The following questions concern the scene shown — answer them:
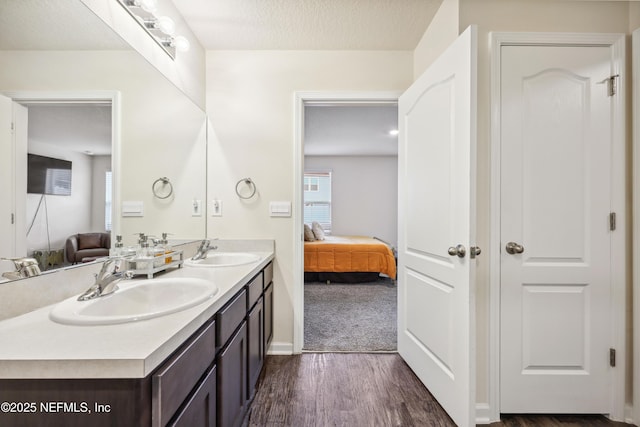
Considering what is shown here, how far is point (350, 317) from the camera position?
2.87 m

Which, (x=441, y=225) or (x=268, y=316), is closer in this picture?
(x=441, y=225)

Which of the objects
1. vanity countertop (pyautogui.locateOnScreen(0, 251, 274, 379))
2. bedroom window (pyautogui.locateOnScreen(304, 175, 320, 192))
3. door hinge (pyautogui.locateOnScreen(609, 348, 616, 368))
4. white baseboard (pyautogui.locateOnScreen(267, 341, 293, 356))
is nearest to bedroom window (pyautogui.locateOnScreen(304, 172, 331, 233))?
bedroom window (pyautogui.locateOnScreen(304, 175, 320, 192))

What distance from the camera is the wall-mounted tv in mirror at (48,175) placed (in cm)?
90

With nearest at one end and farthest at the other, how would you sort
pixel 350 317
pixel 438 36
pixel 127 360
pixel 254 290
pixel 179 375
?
pixel 127 360, pixel 179 375, pixel 254 290, pixel 438 36, pixel 350 317

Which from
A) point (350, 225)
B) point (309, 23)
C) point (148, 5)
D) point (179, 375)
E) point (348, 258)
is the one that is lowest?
point (348, 258)

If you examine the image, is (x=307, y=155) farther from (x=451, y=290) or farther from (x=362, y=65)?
(x=451, y=290)

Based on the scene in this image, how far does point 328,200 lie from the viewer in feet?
20.5

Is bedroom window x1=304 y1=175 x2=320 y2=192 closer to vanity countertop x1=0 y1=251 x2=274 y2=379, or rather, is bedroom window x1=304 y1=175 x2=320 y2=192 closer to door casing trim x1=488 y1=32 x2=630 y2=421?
door casing trim x1=488 y1=32 x2=630 y2=421

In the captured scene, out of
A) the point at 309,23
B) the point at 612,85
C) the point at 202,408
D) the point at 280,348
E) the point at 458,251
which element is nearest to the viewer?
the point at 202,408

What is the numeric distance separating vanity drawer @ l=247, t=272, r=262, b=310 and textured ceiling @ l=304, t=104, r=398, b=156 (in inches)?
81.3

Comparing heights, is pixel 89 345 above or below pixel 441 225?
below

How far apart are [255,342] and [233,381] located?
41cm

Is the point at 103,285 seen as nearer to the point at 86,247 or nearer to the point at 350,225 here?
the point at 86,247

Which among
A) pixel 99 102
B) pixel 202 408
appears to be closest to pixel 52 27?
pixel 99 102
